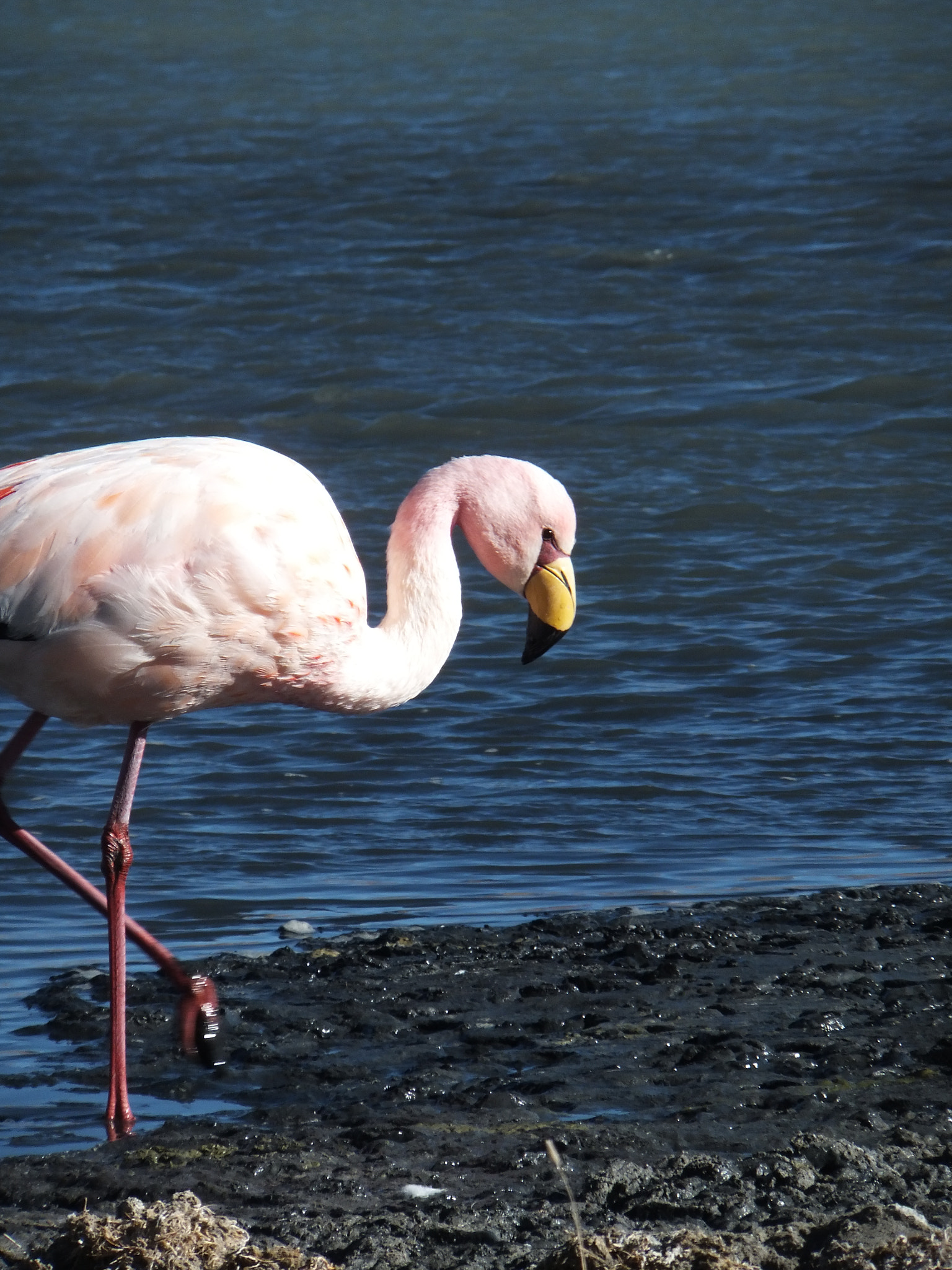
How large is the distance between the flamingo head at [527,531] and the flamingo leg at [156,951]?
1.26 m

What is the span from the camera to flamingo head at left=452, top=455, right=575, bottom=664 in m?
5.30

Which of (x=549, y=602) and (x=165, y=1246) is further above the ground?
(x=549, y=602)

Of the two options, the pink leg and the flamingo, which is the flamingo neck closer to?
the flamingo

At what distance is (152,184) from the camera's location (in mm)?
18016

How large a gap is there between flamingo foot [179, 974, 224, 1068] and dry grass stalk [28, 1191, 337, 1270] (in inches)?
46.8

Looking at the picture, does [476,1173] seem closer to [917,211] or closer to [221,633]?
[221,633]

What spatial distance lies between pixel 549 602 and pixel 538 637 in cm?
11

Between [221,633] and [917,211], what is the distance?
12237 mm

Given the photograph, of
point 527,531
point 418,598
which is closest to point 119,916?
point 418,598

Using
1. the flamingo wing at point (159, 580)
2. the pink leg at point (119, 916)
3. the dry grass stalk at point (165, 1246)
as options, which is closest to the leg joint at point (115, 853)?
the pink leg at point (119, 916)

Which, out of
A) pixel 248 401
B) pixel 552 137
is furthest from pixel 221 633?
pixel 552 137

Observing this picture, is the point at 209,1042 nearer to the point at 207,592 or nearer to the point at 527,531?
the point at 207,592

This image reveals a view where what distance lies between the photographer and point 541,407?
1214cm

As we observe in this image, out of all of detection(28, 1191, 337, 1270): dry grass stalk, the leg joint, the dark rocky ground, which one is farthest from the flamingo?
detection(28, 1191, 337, 1270): dry grass stalk
